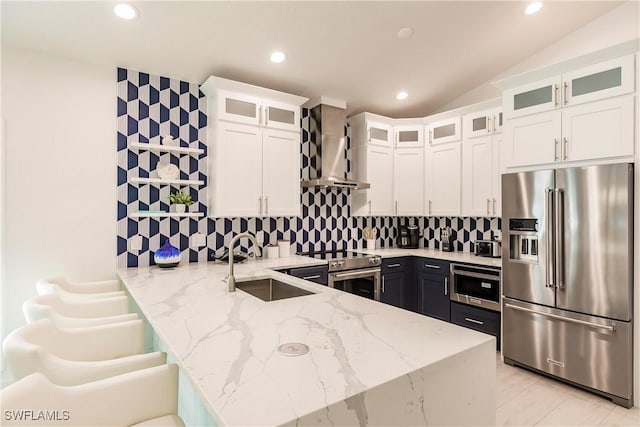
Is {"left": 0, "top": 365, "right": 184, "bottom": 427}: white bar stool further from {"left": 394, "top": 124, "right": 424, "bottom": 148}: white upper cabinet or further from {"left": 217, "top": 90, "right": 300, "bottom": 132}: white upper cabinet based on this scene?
{"left": 394, "top": 124, "right": 424, "bottom": 148}: white upper cabinet

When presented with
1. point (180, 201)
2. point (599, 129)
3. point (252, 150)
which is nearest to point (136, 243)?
point (180, 201)

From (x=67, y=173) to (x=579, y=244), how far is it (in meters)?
4.16

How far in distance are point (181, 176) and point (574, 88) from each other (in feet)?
11.6

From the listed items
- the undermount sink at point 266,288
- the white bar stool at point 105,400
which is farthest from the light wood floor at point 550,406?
the white bar stool at point 105,400

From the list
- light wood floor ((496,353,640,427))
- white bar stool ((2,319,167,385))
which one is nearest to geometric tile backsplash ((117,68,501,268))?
white bar stool ((2,319,167,385))

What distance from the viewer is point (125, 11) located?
2410 mm

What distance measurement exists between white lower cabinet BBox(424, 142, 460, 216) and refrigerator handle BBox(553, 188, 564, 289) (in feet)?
4.52

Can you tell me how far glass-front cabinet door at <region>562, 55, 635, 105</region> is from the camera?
2.49 m

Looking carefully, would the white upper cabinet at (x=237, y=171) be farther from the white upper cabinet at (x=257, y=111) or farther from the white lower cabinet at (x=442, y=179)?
the white lower cabinet at (x=442, y=179)

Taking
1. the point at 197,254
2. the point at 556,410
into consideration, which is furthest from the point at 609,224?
the point at 197,254

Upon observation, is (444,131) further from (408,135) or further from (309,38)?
(309,38)

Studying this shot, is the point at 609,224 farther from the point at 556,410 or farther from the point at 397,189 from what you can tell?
the point at 397,189

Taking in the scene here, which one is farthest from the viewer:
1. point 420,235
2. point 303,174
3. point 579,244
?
point 420,235

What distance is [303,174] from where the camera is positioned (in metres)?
4.17
